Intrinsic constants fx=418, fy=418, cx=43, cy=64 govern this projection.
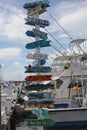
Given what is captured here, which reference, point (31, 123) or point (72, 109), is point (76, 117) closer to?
point (72, 109)

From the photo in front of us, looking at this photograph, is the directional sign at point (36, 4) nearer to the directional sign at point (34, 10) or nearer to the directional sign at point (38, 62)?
the directional sign at point (34, 10)

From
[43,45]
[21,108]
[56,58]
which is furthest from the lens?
[21,108]

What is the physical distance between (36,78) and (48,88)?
93cm

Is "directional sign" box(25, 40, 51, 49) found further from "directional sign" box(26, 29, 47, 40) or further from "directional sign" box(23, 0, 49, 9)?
"directional sign" box(23, 0, 49, 9)

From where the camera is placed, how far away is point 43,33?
64.2 ft

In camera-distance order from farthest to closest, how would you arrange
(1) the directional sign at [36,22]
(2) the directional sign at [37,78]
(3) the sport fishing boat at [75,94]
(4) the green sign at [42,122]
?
(1) the directional sign at [36,22] → (2) the directional sign at [37,78] → (3) the sport fishing boat at [75,94] → (4) the green sign at [42,122]

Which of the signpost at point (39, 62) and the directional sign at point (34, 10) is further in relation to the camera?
the directional sign at point (34, 10)

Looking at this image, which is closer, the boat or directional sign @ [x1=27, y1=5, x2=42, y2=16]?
the boat

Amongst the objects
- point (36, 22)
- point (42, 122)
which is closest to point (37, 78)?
point (36, 22)

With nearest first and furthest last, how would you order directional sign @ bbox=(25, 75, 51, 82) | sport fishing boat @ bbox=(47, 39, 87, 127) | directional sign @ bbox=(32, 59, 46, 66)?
sport fishing boat @ bbox=(47, 39, 87, 127) < directional sign @ bbox=(25, 75, 51, 82) < directional sign @ bbox=(32, 59, 46, 66)

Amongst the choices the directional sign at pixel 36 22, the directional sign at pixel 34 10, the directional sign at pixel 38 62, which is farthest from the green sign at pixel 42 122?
the directional sign at pixel 34 10

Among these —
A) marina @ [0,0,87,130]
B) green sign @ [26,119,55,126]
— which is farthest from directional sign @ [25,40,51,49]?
green sign @ [26,119,55,126]

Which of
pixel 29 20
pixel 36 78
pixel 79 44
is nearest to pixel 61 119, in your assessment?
pixel 36 78

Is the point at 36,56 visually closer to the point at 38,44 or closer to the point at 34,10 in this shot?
the point at 38,44
